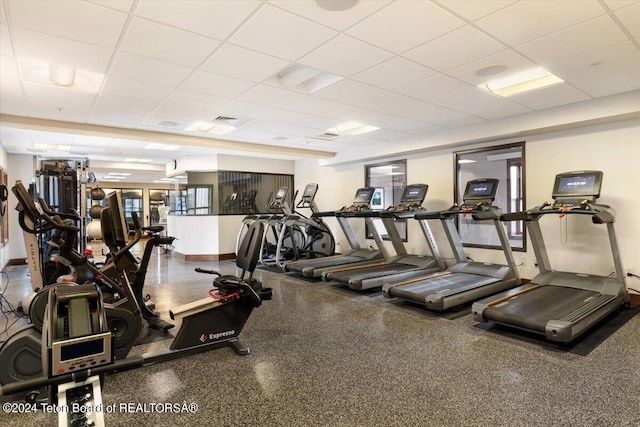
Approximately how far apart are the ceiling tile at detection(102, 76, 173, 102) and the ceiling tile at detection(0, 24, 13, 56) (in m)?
0.81

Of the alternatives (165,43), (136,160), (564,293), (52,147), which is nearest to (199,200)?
(136,160)

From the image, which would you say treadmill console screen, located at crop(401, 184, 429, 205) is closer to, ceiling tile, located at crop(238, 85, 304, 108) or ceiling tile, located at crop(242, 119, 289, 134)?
ceiling tile, located at crop(242, 119, 289, 134)

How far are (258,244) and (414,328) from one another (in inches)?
75.7

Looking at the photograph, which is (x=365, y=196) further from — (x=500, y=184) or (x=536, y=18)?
(x=536, y=18)

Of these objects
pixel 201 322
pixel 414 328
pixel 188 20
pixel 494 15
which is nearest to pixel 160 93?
pixel 188 20

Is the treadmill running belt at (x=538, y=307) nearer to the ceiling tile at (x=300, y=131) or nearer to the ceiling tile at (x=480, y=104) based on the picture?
the ceiling tile at (x=480, y=104)

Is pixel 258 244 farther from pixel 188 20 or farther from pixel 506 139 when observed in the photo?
pixel 506 139

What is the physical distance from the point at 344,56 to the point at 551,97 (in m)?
2.89

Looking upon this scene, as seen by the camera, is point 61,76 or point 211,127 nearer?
point 61,76

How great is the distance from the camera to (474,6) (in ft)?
8.00

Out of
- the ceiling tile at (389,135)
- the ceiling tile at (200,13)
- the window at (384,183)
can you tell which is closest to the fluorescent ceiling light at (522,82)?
the ceiling tile at (389,135)

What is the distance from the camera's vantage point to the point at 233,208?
913 centimetres

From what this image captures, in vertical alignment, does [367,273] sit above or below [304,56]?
below

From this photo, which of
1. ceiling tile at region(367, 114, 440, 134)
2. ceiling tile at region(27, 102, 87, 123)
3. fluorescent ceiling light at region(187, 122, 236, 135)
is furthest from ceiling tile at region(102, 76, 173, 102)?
ceiling tile at region(367, 114, 440, 134)
